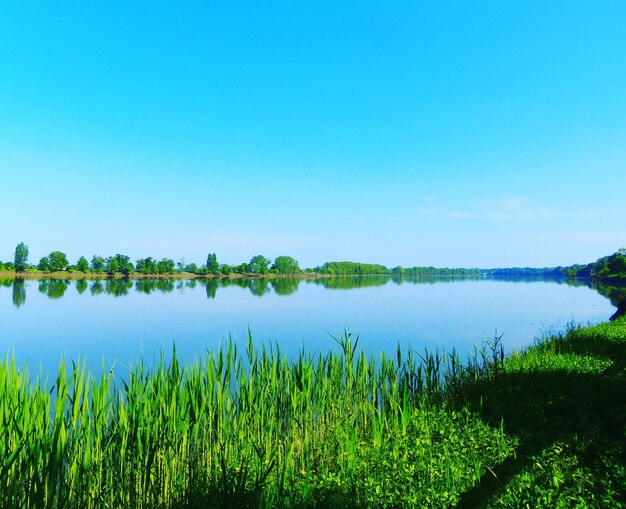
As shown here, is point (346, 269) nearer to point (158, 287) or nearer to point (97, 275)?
point (97, 275)

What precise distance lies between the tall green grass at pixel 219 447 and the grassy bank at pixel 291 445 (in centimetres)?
2

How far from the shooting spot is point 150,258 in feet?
375

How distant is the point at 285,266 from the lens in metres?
137

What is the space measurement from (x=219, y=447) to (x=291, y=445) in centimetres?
87

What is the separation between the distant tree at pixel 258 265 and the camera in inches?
5098

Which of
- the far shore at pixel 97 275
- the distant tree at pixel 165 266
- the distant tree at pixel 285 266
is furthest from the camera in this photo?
the distant tree at pixel 285 266

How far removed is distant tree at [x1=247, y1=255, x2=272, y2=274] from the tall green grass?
12536 centimetres

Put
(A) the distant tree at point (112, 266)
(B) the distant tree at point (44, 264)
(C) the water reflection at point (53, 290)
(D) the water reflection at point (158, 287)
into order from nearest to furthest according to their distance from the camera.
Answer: (C) the water reflection at point (53, 290) < (D) the water reflection at point (158, 287) < (B) the distant tree at point (44, 264) < (A) the distant tree at point (112, 266)

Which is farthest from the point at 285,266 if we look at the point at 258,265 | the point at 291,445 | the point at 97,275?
the point at 291,445

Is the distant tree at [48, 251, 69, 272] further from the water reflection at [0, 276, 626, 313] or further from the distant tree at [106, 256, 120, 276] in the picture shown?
the water reflection at [0, 276, 626, 313]

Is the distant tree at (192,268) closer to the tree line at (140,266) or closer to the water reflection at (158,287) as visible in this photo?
the tree line at (140,266)

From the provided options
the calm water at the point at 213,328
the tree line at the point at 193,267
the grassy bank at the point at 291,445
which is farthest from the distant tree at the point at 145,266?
the grassy bank at the point at 291,445

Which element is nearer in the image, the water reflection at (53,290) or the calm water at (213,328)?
the calm water at (213,328)

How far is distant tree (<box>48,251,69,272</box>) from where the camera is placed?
9750 cm
